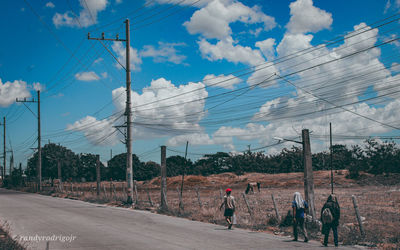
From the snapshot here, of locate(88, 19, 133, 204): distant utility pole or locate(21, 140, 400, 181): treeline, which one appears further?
locate(21, 140, 400, 181): treeline

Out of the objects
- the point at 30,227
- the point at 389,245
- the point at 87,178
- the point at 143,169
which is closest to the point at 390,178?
the point at 389,245

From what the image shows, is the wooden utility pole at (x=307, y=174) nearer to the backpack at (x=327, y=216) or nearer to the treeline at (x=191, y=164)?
the backpack at (x=327, y=216)

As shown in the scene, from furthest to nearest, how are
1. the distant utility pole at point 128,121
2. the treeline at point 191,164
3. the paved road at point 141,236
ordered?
the treeline at point 191,164 → the distant utility pole at point 128,121 → the paved road at point 141,236

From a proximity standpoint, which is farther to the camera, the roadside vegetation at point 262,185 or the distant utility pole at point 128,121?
the distant utility pole at point 128,121

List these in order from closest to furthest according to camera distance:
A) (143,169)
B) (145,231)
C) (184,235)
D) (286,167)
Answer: (184,235), (145,231), (286,167), (143,169)

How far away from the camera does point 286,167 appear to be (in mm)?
99375

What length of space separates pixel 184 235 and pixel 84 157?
108025 mm

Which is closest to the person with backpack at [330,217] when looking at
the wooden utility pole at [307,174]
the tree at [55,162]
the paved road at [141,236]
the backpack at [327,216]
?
the backpack at [327,216]

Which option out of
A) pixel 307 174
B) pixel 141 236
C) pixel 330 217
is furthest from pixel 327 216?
pixel 141 236

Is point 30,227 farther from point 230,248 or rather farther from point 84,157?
point 84,157

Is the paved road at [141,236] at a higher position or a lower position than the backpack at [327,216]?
lower

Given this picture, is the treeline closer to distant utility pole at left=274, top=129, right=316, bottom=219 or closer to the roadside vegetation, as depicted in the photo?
the roadside vegetation

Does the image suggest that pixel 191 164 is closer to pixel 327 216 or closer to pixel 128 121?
pixel 128 121

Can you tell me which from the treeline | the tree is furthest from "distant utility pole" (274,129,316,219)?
the tree
